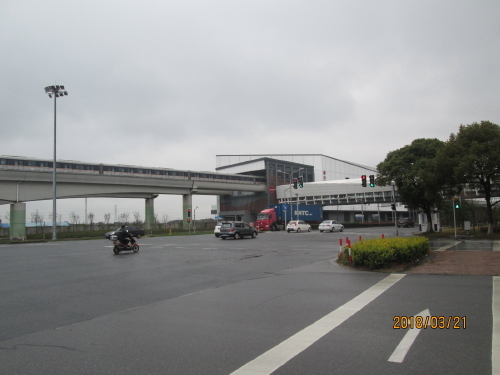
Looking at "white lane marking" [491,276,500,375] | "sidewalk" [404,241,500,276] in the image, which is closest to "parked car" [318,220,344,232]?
"sidewalk" [404,241,500,276]

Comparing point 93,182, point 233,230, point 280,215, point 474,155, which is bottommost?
point 233,230

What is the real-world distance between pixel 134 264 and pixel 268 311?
9434 mm

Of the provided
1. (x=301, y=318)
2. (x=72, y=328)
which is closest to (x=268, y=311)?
(x=301, y=318)

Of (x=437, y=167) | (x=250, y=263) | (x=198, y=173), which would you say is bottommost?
(x=250, y=263)

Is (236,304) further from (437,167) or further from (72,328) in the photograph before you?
(437,167)

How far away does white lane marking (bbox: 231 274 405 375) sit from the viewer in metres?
4.49

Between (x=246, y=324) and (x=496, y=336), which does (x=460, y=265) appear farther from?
(x=246, y=324)

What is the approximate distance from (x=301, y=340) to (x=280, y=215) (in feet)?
176

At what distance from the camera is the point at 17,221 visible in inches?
1730

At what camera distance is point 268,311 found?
7.15 m
